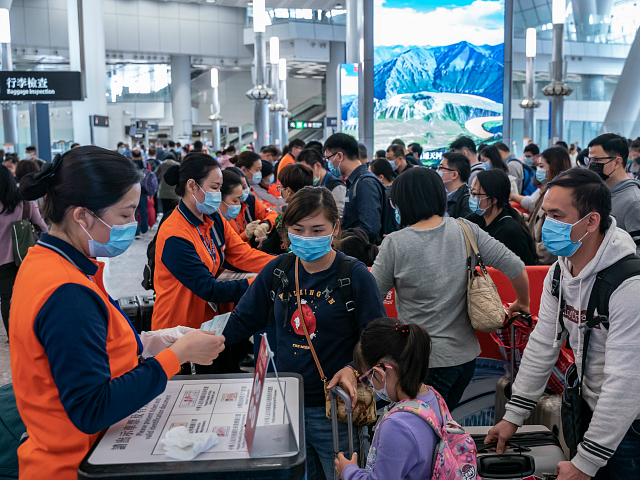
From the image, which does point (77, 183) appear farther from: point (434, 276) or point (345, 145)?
point (345, 145)

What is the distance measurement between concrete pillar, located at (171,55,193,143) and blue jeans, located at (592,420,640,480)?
29.2 m

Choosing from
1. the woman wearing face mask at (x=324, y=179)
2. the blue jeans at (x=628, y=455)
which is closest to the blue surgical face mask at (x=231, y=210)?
the woman wearing face mask at (x=324, y=179)

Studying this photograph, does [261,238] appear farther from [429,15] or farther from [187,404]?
[429,15]

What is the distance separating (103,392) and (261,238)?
295cm

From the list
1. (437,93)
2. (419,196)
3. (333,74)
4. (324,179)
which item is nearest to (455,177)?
(324,179)

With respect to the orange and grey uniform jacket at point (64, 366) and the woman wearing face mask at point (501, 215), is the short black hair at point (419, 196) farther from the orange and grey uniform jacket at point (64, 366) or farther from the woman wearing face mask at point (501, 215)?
the orange and grey uniform jacket at point (64, 366)

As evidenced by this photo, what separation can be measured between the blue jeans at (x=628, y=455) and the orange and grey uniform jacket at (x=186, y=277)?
1.73 metres

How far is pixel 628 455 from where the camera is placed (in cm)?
184

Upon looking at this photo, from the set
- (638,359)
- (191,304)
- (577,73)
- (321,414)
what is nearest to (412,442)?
(321,414)

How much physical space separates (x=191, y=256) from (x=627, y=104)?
61.1ft

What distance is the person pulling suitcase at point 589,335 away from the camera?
5.68ft

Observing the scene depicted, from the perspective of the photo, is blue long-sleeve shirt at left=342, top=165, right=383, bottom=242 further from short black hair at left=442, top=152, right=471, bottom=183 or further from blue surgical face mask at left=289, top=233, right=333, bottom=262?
blue surgical face mask at left=289, top=233, right=333, bottom=262

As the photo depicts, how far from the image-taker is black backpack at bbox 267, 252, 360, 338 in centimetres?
208

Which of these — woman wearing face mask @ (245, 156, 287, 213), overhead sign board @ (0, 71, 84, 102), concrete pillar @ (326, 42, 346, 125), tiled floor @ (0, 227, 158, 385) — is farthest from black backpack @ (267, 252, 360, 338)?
concrete pillar @ (326, 42, 346, 125)
